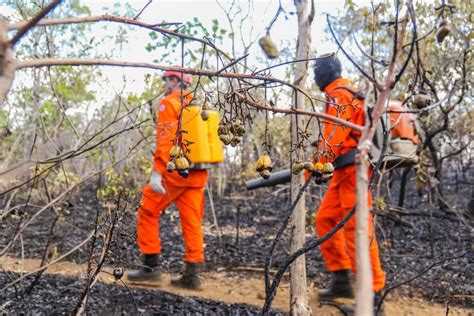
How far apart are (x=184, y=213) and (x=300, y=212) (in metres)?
2.16

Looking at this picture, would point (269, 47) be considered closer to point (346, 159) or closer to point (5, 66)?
point (5, 66)

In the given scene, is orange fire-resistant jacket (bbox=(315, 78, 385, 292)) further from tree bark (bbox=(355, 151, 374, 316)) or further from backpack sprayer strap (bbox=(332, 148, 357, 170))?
tree bark (bbox=(355, 151, 374, 316))

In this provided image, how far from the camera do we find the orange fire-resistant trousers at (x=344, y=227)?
3963 mm

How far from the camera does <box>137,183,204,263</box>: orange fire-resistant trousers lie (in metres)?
4.94

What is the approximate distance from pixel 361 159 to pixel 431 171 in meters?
6.42

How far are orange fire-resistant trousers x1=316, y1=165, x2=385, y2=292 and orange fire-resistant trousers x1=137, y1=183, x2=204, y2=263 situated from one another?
47.4 inches

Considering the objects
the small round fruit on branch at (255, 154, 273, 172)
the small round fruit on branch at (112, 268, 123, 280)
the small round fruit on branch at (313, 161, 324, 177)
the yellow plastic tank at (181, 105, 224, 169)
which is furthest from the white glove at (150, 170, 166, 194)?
the small round fruit on branch at (255, 154, 273, 172)

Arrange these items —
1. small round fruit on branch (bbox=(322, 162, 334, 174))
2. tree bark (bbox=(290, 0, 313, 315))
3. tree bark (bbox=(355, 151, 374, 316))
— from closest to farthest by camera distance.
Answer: tree bark (bbox=(355, 151, 374, 316))
small round fruit on branch (bbox=(322, 162, 334, 174))
tree bark (bbox=(290, 0, 313, 315))

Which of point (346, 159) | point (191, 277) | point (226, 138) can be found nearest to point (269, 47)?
point (226, 138)

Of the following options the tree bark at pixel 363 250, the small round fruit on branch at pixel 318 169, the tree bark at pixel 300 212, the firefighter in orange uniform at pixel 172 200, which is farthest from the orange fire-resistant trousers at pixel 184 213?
the tree bark at pixel 363 250

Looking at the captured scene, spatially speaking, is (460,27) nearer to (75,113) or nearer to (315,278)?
(315,278)

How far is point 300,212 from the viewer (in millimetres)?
2992

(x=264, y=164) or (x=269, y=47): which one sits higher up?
(x=269, y=47)

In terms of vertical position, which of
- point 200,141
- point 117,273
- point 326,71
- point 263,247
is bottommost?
point 263,247
